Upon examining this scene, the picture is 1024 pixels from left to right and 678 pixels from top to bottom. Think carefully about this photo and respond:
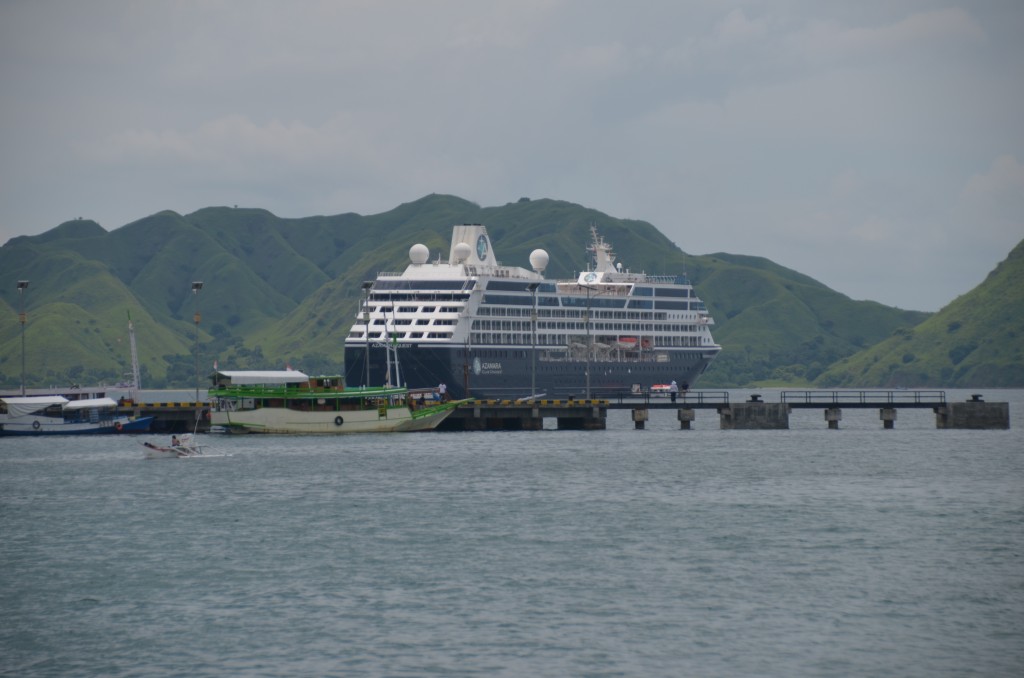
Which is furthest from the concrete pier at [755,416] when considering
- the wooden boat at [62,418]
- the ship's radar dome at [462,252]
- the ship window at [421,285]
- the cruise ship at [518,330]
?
the ship's radar dome at [462,252]

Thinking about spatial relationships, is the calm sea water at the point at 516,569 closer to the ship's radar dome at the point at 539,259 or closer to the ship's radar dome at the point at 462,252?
the ship's radar dome at the point at 462,252

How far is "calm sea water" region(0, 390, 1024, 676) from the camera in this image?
109 ft

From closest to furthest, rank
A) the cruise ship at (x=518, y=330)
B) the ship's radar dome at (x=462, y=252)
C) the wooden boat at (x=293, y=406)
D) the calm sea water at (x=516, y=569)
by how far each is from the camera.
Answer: the calm sea water at (x=516, y=569)
the wooden boat at (x=293, y=406)
the cruise ship at (x=518, y=330)
the ship's radar dome at (x=462, y=252)

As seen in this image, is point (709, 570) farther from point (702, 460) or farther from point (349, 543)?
point (702, 460)

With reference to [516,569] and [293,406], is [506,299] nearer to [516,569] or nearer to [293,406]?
[293,406]

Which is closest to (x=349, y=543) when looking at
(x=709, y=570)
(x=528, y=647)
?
(x=709, y=570)

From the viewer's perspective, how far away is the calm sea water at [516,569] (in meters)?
33.1

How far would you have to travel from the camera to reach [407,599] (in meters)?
39.6

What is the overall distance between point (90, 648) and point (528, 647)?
34.9 feet

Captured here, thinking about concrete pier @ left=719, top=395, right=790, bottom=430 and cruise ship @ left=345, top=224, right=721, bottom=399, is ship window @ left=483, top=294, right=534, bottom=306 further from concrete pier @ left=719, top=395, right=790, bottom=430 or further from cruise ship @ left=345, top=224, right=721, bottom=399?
concrete pier @ left=719, top=395, right=790, bottom=430

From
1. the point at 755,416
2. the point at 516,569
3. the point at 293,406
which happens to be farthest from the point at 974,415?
the point at 516,569

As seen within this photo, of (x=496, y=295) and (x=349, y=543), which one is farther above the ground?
(x=496, y=295)

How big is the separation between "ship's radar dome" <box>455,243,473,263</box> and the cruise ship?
164 millimetres

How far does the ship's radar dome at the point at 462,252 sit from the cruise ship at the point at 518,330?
164 millimetres
